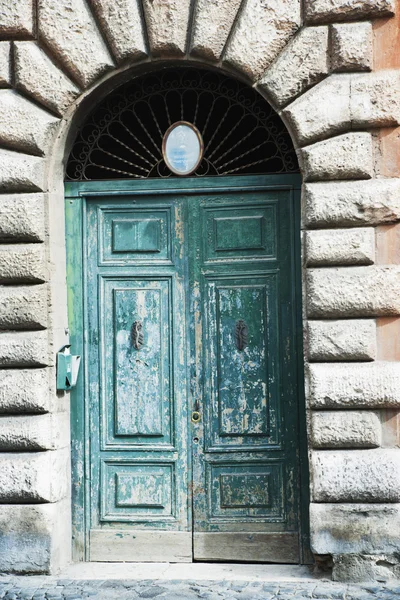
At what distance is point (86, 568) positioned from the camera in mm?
6910

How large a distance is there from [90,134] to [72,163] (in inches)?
10.3

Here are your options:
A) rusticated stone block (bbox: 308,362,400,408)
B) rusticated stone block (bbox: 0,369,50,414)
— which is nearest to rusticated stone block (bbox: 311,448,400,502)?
rusticated stone block (bbox: 308,362,400,408)

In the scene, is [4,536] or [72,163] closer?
[4,536]

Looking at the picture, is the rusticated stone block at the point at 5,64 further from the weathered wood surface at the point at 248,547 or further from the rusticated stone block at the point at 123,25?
the weathered wood surface at the point at 248,547

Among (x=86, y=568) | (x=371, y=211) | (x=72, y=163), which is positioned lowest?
(x=86, y=568)

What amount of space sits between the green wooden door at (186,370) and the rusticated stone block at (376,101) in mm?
863

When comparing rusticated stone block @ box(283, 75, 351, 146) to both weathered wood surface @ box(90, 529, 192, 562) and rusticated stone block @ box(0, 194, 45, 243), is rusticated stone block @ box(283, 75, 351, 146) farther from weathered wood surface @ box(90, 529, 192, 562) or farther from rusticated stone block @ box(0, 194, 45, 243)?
weathered wood surface @ box(90, 529, 192, 562)

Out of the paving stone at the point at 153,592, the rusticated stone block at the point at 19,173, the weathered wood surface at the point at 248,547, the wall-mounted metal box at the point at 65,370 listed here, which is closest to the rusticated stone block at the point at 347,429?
the weathered wood surface at the point at 248,547

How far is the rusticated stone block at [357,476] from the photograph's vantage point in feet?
20.9

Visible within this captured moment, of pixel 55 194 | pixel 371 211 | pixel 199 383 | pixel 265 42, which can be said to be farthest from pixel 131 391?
pixel 265 42

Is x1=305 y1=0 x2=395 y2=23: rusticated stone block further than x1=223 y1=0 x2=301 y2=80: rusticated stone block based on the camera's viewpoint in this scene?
No

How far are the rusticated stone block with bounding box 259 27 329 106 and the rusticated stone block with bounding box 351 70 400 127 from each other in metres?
0.29

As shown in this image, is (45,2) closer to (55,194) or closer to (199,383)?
(55,194)

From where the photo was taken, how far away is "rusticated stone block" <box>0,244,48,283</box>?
6.78m
